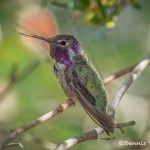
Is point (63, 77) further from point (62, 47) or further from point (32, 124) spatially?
point (32, 124)

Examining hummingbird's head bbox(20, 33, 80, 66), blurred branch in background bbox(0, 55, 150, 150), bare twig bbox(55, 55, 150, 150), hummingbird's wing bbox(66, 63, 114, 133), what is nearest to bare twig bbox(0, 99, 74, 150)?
blurred branch in background bbox(0, 55, 150, 150)

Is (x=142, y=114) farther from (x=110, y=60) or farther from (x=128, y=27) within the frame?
(x=128, y=27)

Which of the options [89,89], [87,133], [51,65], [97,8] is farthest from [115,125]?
[51,65]

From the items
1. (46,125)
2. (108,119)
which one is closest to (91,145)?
(46,125)

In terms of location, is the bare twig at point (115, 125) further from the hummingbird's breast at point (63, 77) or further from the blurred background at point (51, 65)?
the blurred background at point (51, 65)

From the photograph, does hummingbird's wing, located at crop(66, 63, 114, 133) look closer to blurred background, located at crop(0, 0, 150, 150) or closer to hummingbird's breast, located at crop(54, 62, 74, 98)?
hummingbird's breast, located at crop(54, 62, 74, 98)

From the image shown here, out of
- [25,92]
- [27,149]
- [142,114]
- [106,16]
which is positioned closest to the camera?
[106,16]

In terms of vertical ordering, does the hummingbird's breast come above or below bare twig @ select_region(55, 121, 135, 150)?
above
